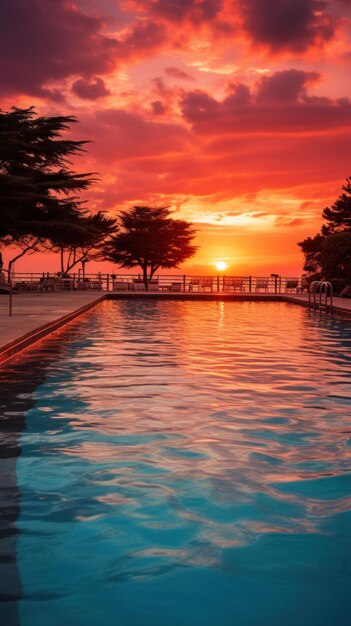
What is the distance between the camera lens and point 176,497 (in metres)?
5.59

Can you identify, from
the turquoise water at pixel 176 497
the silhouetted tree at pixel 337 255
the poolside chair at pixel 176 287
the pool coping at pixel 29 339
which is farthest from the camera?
the poolside chair at pixel 176 287

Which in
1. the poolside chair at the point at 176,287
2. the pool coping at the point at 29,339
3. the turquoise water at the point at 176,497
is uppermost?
the poolside chair at the point at 176,287

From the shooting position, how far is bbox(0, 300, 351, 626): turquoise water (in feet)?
12.9

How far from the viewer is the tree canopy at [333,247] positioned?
36.4m

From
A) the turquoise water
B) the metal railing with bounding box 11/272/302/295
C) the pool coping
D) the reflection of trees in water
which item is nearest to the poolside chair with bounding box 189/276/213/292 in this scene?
the metal railing with bounding box 11/272/302/295

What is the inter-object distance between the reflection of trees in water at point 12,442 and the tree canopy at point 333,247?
2378cm

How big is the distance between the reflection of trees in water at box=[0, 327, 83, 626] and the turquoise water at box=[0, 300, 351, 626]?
20 millimetres

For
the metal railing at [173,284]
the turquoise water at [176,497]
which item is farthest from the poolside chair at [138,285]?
the turquoise water at [176,497]

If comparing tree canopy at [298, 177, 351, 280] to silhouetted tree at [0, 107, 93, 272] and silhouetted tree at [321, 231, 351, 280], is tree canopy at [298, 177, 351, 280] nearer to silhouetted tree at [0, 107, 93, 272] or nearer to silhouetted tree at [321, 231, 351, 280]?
silhouetted tree at [321, 231, 351, 280]

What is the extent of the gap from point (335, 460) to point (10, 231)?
119 feet

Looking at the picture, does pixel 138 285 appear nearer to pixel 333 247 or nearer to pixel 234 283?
pixel 234 283

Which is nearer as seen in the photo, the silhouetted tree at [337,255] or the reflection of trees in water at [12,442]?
the reflection of trees in water at [12,442]

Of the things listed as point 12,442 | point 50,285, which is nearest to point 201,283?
point 50,285

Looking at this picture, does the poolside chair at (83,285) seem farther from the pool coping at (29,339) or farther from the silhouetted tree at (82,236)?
the pool coping at (29,339)
